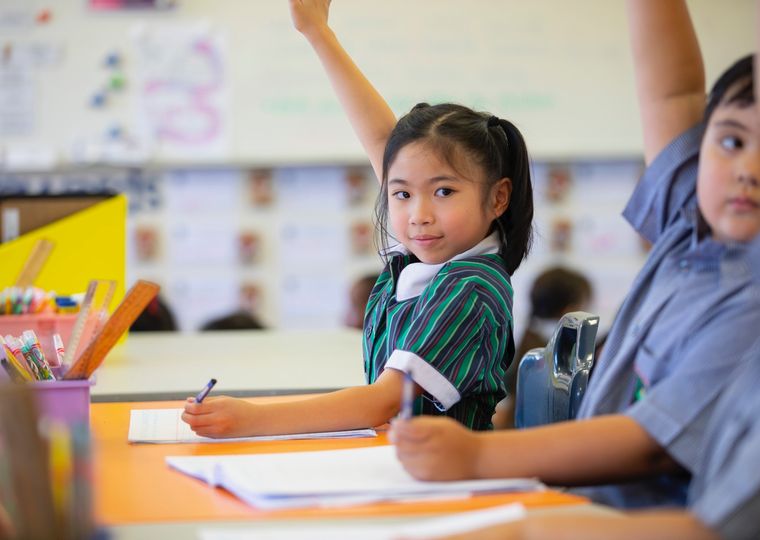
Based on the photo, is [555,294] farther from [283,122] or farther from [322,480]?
[322,480]

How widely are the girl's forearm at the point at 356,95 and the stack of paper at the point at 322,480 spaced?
26.3 inches

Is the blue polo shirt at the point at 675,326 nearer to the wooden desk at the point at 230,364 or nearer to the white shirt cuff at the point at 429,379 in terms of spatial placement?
the white shirt cuff at the point at 429,379

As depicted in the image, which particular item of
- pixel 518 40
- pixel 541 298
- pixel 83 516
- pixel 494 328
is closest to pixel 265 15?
pixel 518 40

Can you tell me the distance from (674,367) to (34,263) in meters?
1.55

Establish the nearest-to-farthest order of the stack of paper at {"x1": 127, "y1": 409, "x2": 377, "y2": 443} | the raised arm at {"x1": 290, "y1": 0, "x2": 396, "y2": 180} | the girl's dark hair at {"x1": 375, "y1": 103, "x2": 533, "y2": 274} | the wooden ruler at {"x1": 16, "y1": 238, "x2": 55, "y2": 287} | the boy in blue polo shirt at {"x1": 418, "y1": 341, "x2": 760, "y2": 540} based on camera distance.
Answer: the boy in blue polo shirt at {"x1": 418, "y1": 341, "x2": 760, "y2": 540} < the stack of paper at {"x1": 127, "y1": 409, "x2": 377, "y2": 443} < the girl's dark hair at {"x1": 375, "y1": 103, "x2": 533, "y2": 274} < the raised arm at {"x1": 290, "y1": 0, "x2": 396, "y2": 180} < the wooden ruler at {"x1": 16, "y1": 238, "x2": 55, "y2": 287}

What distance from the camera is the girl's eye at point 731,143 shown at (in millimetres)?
912

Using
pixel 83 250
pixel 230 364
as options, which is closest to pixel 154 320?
pixel 83 250

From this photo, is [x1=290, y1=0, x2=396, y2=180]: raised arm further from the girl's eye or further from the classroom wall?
the classroom wall

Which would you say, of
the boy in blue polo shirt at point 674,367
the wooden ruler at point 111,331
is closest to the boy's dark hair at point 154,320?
the wooden ruler at point 111,331

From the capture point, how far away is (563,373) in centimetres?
131

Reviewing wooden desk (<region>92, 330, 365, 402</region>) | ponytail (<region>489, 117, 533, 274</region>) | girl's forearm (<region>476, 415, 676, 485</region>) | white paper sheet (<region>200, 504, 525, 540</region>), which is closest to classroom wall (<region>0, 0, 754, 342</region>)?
wooden desk (<region>92, 330, 365, 402</region>)

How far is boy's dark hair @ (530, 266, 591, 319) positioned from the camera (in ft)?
11.7

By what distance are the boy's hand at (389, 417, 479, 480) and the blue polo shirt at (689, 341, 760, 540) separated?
0.20 m

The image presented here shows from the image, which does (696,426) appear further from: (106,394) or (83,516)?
(106,394)
